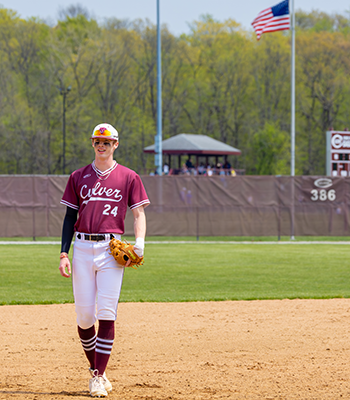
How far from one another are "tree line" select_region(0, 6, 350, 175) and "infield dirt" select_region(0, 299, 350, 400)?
45.9 m

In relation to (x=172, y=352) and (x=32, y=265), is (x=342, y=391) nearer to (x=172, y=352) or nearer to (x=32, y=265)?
(x=172, y=352)

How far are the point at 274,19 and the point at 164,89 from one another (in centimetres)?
→ 3742

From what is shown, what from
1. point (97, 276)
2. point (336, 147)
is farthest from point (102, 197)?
point (336, 147)

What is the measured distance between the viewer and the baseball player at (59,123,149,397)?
4.35m

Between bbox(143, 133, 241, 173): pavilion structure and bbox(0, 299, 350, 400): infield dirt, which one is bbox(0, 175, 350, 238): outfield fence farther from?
bbox(143, 133, 241, 173): pavilion structure

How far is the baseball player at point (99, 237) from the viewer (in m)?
4.35

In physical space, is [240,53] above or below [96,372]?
above

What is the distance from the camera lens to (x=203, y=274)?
1196cm

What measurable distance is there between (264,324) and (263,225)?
11.8 m

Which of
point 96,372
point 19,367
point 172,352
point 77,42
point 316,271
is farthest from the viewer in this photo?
point 77,42

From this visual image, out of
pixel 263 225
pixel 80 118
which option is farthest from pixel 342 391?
pixel 80 118

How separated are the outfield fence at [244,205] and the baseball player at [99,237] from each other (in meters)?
14.0

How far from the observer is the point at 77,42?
5638 cm

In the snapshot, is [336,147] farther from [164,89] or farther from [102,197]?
[164,89]
